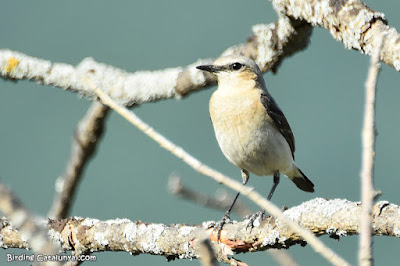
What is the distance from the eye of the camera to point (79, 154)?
16.2ft

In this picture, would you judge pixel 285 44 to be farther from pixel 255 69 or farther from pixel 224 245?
pixel 224 245

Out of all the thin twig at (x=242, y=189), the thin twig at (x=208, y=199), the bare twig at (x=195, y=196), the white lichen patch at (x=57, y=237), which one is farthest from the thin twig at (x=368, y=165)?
the white lichen patch at (x=57, y=237)

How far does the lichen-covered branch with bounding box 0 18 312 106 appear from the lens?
4047 millimetres

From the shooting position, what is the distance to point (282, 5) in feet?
12.2

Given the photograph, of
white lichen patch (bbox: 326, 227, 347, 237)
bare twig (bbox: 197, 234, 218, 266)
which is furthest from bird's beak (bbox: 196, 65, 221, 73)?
bare twig (bbox: 197, 234, 218, 266)

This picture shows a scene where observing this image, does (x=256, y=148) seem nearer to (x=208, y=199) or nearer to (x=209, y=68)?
(x=209, y=68)

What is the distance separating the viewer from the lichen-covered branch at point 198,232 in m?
2.68

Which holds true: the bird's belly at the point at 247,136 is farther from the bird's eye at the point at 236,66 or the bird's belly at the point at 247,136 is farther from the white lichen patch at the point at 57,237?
the white lichen patch at the point at 57,237

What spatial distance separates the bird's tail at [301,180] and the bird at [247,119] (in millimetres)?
527

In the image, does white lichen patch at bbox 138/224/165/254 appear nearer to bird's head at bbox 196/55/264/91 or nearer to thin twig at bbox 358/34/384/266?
bird's head at bbox 196/55/264/91

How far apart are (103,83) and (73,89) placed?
25 cm

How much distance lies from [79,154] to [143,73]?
1.09 m

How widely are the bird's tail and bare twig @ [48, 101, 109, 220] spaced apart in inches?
69.6

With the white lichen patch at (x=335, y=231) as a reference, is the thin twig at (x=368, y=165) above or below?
below
